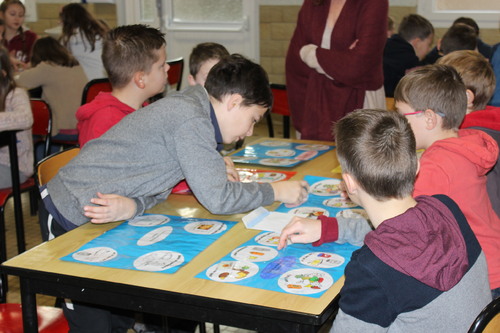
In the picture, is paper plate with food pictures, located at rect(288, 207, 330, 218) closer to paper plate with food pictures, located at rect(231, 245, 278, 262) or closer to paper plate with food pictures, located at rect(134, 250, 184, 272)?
paper plate with food pictures, located at rect(231, 245, 278, 262)

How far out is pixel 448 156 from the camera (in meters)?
1.74

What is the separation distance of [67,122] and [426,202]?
3.17m

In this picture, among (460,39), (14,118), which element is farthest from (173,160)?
(460,39)

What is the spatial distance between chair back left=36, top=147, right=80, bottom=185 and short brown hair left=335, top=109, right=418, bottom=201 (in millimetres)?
1102

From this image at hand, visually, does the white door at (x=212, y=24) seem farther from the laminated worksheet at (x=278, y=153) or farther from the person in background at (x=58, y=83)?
the laminated worksheet at (x=278, y=153)

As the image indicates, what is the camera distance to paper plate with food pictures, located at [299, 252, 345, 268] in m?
1.51

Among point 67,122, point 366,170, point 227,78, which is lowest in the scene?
point 67,122

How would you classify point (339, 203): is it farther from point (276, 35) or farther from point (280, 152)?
point (276, 35)

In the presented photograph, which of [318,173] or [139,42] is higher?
[139,42]

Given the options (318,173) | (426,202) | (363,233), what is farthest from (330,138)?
(426,202)

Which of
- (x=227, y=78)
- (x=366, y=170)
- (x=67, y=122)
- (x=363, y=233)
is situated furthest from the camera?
(x=67, y=122)

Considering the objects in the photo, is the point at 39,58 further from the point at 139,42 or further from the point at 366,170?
the point at 366,170

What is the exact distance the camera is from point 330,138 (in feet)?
9.99

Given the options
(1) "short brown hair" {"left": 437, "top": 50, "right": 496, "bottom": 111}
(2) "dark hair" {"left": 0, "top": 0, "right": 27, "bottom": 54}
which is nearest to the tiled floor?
(1) "short brown hair" {"left": 437, "top": 50, "right": 496, "bottom": 111}
